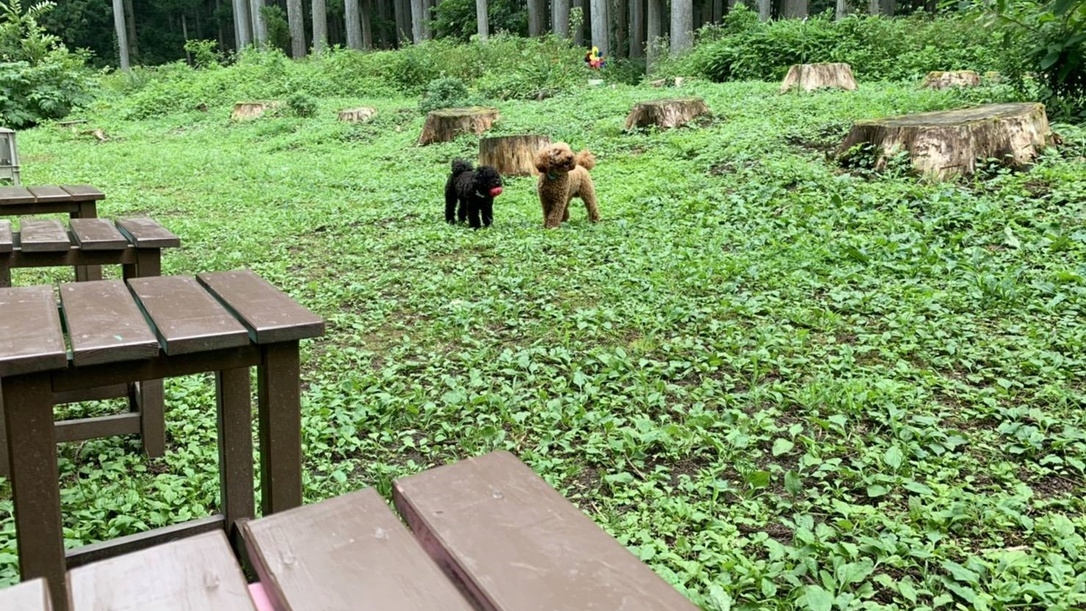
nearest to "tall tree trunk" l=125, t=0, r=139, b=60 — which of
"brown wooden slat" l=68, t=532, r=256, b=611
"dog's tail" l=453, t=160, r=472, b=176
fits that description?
"dog's tail" l=453, t=160, r=472, b=176

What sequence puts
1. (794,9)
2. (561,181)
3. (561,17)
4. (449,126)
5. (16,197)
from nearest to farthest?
1. (16,197)
2. (561,181)
3. (449,126)
4. (794,9)
5. (561,17)

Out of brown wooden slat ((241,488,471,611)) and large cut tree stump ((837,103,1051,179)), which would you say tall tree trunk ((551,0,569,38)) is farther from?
brown wooden slat ((241,488,471,611))

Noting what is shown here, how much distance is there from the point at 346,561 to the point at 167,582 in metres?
0.26

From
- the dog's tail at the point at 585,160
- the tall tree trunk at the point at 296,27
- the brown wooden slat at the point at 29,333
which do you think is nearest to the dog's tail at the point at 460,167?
the dog's tail at the point at 585,160

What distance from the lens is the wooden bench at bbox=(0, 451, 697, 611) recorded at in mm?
1105

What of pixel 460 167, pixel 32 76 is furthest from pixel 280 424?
pixel 32 76

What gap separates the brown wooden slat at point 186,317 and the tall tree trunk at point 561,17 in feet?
74.2

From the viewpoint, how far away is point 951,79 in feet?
35.4

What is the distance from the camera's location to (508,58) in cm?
1819

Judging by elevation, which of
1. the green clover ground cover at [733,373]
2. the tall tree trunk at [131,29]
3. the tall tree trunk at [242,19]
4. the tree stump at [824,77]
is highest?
the tall tree trunk at [131,29]

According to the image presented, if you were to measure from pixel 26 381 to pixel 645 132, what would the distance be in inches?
347

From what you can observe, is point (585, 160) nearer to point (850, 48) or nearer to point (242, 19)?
point (850, 48)

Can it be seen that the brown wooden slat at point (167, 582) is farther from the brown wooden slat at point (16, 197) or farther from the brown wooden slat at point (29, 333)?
the brown wooden slat at point (16, 197)

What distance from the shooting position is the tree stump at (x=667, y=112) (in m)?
9.83
